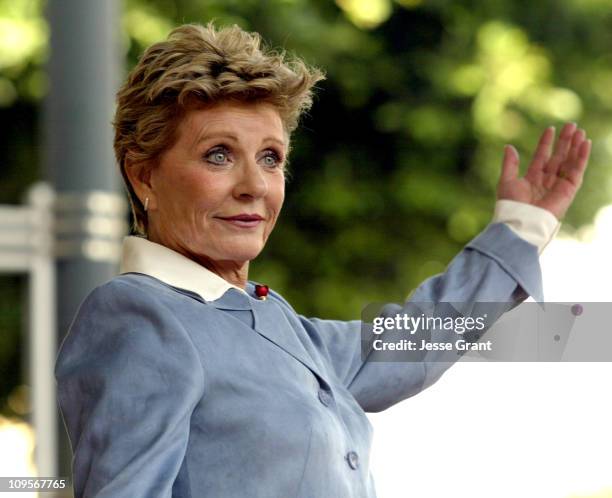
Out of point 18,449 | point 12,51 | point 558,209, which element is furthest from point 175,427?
point 12,51

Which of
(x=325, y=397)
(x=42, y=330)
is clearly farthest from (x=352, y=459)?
(x=42, y=330)

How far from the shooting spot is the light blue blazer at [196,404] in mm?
1612

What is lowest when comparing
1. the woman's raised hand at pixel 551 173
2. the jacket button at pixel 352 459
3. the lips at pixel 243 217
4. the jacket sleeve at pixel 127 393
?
the jacket button at pixel 352 459

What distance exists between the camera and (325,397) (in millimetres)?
1783

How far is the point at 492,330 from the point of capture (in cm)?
209

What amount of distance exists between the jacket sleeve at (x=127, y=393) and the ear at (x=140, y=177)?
20cm

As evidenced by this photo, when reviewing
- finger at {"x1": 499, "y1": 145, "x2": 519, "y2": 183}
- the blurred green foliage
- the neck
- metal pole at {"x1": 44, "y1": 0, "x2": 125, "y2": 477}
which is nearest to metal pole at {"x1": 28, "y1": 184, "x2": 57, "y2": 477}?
metal pole at {"x1": 44, "y1": 0, "x2": 125, "y2": 477}

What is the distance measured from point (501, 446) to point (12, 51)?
2612 mm

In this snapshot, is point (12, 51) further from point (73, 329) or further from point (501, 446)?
point (73, 329)

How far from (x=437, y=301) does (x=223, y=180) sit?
0.47 m

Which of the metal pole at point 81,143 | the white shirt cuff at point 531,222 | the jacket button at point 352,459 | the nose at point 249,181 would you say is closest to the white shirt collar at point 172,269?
the nose at point 249,181

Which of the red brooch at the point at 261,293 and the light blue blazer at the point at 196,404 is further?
the red brooch at the point at 261,293

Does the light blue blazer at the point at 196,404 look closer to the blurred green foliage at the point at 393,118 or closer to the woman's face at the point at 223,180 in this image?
the woman's face at the point at 223,180

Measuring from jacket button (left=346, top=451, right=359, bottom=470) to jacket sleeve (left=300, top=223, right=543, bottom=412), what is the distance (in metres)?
0.22
